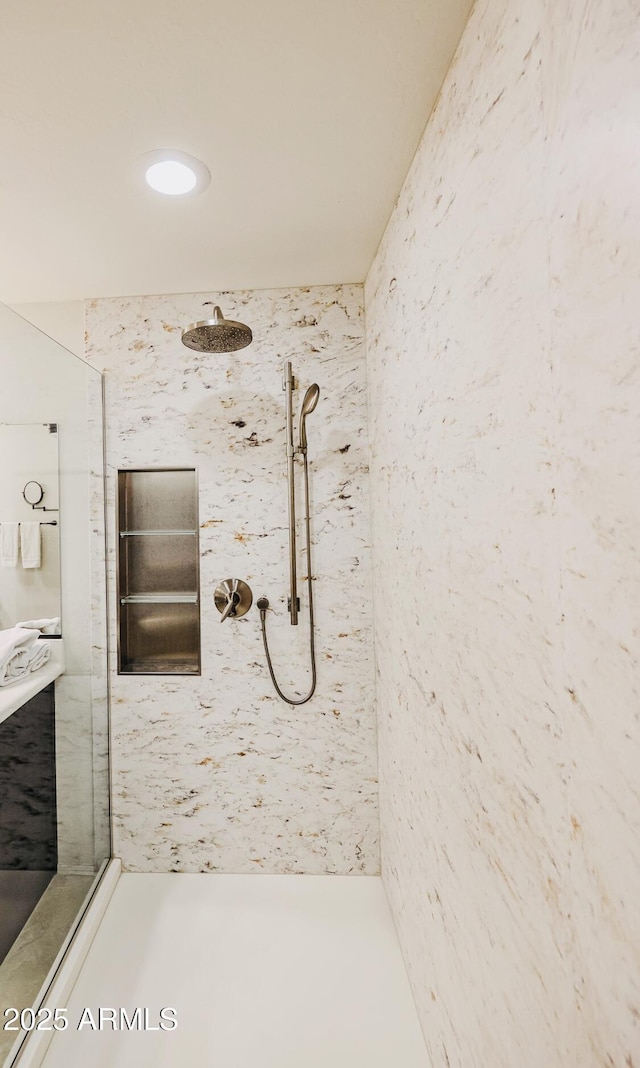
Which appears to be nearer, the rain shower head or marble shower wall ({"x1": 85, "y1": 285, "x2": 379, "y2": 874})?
the rain shower head

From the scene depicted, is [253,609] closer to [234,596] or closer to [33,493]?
[234,596]

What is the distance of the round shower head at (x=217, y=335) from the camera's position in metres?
1.62

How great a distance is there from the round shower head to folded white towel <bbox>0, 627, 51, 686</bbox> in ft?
3.39

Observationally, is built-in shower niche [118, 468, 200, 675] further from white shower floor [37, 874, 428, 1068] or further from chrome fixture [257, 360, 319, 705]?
white shower floor [37, 874, 428, 1068]

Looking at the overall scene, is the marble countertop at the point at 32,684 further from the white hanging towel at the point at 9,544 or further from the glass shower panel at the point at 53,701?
Answer: the white hanging towel at the point at 9,544

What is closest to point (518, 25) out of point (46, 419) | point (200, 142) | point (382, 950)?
point (200, 142)

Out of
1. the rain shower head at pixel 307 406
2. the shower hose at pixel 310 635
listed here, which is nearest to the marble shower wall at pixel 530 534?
the rain shower head at pixel 307 406

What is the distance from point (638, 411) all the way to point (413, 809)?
132 centimetres

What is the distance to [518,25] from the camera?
751mm

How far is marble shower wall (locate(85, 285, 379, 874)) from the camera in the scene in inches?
81.4

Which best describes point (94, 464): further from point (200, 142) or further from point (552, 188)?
point (552, 188)

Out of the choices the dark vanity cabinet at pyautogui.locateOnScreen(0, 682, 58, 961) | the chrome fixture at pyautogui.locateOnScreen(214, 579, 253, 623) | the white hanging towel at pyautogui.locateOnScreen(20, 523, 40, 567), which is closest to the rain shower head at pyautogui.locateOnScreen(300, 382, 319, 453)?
the chrome fixture at pyautogui.locateOnScreen(214, 579, 253, 623)

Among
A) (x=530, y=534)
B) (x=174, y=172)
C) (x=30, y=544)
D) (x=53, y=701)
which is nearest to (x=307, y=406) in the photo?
(x=174, y=172)

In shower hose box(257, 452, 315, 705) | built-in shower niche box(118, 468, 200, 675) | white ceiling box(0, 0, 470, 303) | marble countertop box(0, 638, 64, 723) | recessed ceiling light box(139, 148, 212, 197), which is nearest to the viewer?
white ceiling box(0, 0, 470, 303)
